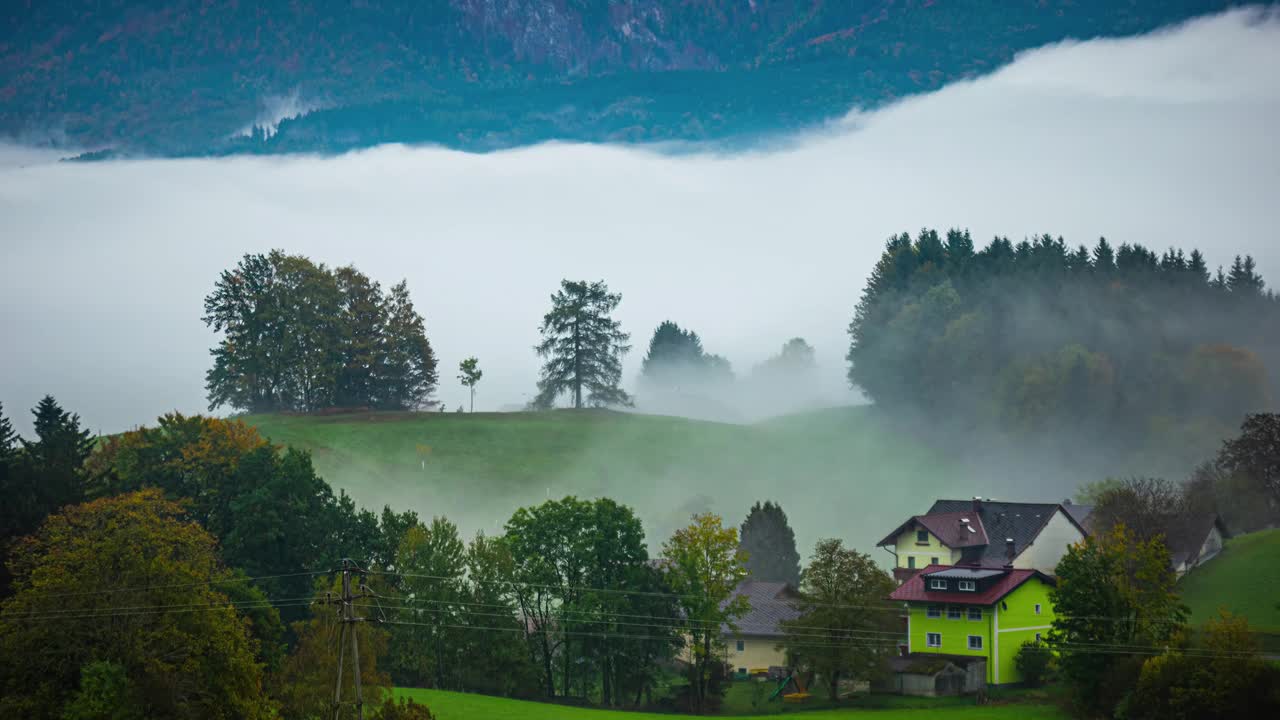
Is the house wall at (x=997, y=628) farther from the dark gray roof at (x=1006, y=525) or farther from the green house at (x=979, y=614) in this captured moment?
the dark gray roof at (x=1006, y=525)

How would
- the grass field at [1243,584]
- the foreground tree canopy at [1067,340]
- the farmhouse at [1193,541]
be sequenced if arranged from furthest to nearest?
the foreground tree canopy at [1067,340]
the farmhouse at [1193,541]
the grass field at [1243,584]

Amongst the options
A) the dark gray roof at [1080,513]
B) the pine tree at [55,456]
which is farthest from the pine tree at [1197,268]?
the pine tree at [55,456]

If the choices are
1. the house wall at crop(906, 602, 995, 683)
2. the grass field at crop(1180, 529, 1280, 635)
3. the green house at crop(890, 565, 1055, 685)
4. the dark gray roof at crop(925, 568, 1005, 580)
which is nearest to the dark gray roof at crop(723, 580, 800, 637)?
the house wall at crop(906, 602, 995, 683)

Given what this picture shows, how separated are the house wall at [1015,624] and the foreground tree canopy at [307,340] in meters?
92.0

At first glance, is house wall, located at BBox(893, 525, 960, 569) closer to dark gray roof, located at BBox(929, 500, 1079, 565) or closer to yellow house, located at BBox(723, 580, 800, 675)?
dark gray roof, located at BBox(929, 500, 1079, 565)

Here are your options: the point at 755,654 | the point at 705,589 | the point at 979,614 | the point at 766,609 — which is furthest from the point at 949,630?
the point at 705,589

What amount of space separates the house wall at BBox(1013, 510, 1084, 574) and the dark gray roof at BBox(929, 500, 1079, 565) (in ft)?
1.44

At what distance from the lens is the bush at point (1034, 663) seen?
70.7 m

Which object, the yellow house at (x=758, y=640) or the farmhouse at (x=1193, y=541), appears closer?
the yellow house at (x=758, y=640)

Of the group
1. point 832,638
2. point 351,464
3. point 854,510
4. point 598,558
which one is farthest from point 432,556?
point 854,510

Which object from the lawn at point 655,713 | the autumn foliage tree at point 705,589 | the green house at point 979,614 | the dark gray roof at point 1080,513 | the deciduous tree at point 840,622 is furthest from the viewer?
the dark gray roof at point 1080,513

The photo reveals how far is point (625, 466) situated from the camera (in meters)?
134

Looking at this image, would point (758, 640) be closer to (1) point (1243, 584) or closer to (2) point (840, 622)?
(2) point (840, 622)

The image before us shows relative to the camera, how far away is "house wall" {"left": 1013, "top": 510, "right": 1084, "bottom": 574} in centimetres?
8906
